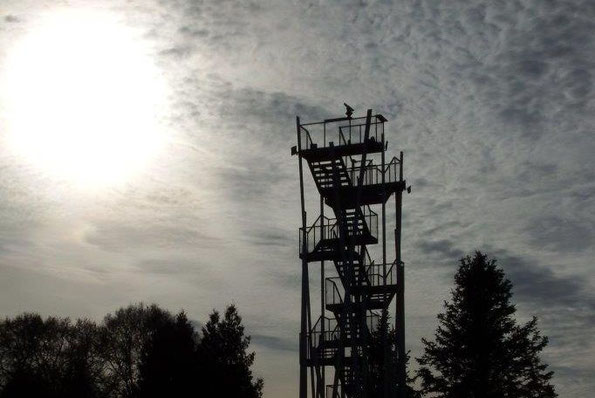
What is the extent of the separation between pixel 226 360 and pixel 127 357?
19.1 metres

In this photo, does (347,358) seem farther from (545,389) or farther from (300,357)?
(545,389)

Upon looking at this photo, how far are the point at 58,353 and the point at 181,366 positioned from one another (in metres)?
30.0

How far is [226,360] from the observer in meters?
73.6

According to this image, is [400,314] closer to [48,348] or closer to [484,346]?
[484,346]

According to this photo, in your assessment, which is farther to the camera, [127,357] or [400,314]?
[127,357]

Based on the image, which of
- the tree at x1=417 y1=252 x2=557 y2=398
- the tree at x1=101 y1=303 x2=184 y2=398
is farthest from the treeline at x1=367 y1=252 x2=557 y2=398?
the tree at x1=101 y1=303 x2=184 y2=398

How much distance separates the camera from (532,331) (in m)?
59.4

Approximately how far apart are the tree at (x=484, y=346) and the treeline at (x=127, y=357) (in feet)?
55.6

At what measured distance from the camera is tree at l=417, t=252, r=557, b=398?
57.7 m

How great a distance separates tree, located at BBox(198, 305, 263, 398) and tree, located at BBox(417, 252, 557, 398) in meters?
15.1

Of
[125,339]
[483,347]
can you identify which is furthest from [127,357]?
[483,347]

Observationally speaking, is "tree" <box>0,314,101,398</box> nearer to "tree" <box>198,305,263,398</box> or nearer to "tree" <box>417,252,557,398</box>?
"tree" <box>198,305,263,398</box>

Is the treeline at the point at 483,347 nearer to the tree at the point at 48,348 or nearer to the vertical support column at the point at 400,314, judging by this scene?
the vertical support column at the point at 400,314

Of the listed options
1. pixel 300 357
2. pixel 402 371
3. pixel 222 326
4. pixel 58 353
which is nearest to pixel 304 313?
pixel 300 357
